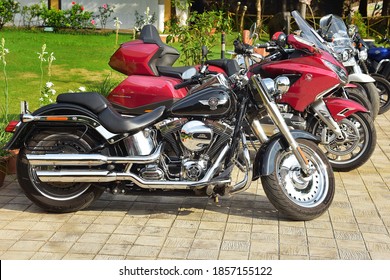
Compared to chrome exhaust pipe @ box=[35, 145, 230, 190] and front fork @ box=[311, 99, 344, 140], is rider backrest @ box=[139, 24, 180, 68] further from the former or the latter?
chrome exhaust pipe @ box=[35, 145, 230, 190]

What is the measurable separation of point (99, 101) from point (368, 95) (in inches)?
192

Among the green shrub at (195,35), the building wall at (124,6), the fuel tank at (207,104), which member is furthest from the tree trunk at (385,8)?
the fuel tank at (207,104)

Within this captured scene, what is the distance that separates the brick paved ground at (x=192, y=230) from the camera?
509 centimetres

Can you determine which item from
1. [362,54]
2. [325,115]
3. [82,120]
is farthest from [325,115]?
[362,54]

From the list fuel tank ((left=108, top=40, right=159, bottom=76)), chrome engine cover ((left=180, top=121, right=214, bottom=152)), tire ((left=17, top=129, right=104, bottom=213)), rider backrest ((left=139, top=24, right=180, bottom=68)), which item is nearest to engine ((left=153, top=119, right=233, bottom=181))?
chrome engine cover ((left=180, top=121, right=214, bottom=152))

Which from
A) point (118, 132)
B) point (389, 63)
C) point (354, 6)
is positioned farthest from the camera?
point (354, 6)

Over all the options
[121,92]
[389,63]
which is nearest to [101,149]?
[121,92]

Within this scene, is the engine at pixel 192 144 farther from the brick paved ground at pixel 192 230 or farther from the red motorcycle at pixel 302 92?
the red motorcycle at pixel 302 92

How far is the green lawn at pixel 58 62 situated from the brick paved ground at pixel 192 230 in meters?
4.07

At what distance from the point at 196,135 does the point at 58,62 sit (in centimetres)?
1026

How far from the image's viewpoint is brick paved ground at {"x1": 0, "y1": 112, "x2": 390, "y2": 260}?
5.09 m

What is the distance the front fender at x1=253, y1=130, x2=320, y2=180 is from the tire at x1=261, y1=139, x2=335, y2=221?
0.04m

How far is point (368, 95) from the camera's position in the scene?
952 cm

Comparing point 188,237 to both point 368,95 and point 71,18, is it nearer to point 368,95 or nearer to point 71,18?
point 368,95
